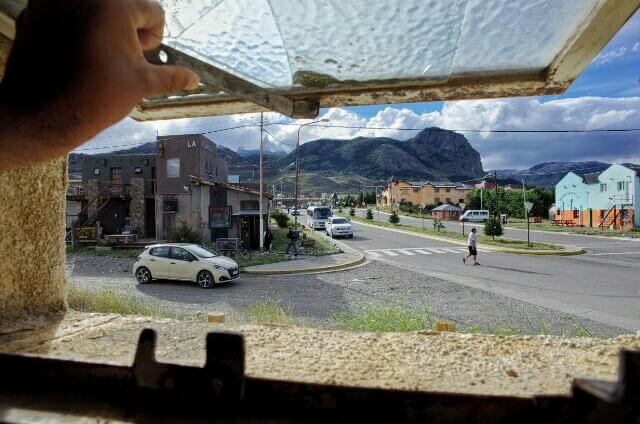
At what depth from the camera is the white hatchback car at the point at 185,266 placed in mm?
16141

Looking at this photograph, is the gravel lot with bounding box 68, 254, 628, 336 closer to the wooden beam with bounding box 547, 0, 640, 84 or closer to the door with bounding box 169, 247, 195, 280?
the door with bounding box 169, 247, 195, 280

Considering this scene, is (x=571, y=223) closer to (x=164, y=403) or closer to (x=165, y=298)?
(x=165, y=298)

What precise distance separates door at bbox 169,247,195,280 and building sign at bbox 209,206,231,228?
11734mm

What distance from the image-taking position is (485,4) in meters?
1.88

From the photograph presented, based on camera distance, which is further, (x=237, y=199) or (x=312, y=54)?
(x=237, y=199)

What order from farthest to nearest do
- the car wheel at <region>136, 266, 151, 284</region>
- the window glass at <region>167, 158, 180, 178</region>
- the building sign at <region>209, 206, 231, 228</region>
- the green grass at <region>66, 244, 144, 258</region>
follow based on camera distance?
1. the window glass at <region>167, 158, 180, 178</region>
2. the building sign at <region>209, 206, 231, 228</region>
3. the green grass at <region>66, 244, 144, 258</region>
4. the car wheel at <region>136, 266, 151, 284</region>

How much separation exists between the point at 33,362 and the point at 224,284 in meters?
16.2

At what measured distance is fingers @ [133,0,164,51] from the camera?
103 cm

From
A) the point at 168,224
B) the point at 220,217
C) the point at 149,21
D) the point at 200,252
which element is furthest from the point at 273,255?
the point at 149,21

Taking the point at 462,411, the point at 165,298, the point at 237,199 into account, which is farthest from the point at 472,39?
the point at 237,199

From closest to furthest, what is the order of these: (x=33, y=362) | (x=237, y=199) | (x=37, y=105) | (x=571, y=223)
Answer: (x=37, y=105)
(x=33, y=362)
(x=237, y=199)
(x=571, y=223)

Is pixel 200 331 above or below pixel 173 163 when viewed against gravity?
below

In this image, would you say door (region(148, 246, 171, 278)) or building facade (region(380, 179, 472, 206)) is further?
building facade (region(380, 179, 472, 206))

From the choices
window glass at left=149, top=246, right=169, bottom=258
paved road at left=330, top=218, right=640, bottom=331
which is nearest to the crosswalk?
paved road at left=330, top=218, right=640, bottom=331
